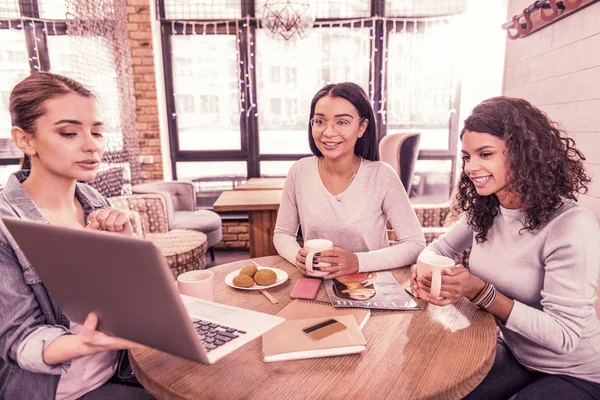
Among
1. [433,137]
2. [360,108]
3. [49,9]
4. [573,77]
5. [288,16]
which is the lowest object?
[433,137]

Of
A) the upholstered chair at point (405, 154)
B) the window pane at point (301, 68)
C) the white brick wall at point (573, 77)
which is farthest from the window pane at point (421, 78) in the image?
the white brick wall at point (573, 77)

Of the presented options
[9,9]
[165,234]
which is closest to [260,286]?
[165,234]

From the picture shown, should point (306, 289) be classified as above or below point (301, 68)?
below

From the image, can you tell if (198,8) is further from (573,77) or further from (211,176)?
(573,77)

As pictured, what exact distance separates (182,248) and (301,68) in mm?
2612

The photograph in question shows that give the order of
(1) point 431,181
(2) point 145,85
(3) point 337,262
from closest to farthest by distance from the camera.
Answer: (3) point 337,262 < (2) point 145,85 < (1) point 431,181

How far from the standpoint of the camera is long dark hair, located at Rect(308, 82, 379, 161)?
155cm

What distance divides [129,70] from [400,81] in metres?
3.03

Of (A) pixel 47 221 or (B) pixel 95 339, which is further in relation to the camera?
(A) pixel 47 221

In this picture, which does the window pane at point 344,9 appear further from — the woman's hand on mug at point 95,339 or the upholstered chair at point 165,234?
the woman's hand on mug at point 95,339

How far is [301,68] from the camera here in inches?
173

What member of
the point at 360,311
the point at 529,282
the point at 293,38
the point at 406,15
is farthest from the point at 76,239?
the point at 406,15

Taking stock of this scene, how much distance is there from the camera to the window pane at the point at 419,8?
4.21 meters

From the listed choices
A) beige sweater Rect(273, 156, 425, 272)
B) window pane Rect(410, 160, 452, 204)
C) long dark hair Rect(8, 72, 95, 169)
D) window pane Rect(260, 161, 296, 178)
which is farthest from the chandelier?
long dark hair Rect(8, 72, 95, 169)
